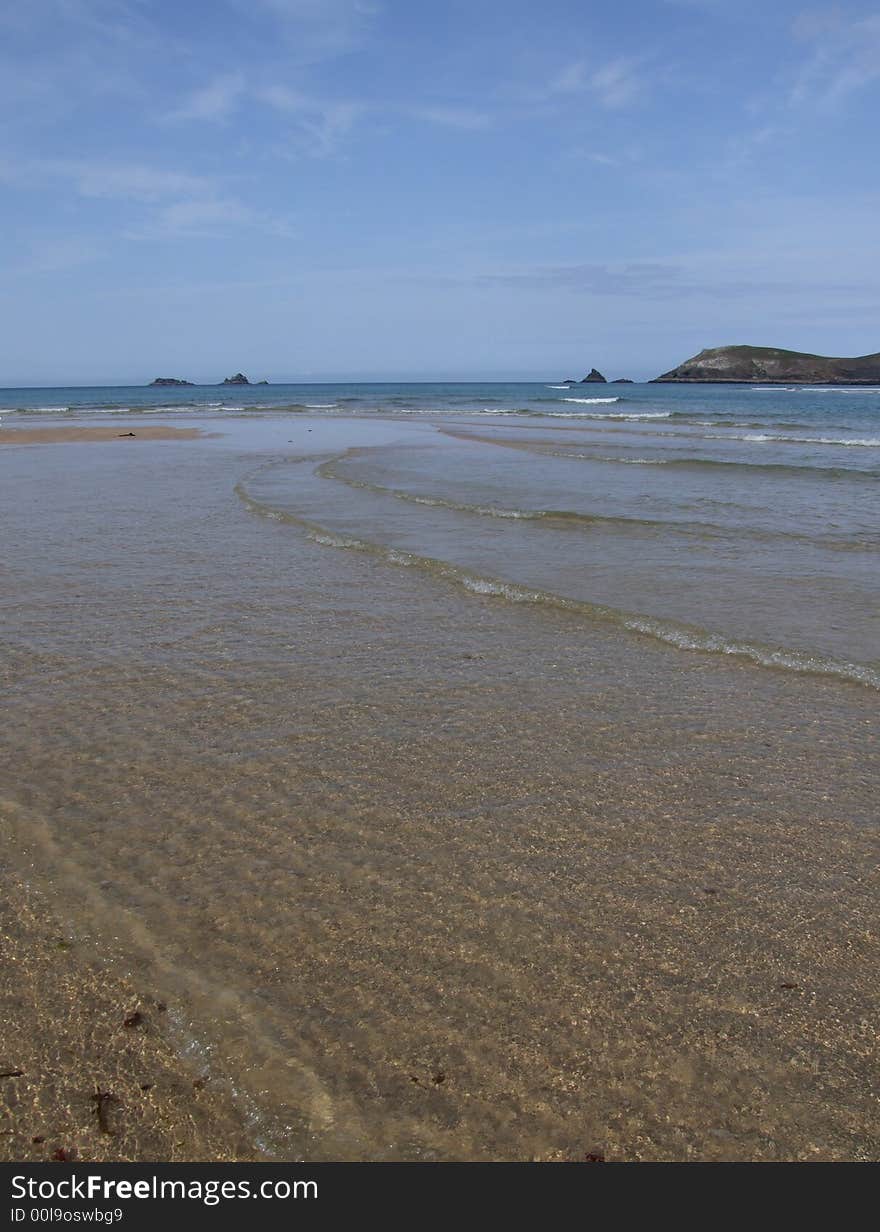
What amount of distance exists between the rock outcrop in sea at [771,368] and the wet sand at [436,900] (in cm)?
14300

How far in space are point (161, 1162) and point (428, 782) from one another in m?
2.39

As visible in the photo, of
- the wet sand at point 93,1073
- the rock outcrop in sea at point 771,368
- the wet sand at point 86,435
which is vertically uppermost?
the rock outcrop in sea at point 771,368

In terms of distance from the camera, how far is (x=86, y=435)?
1430 inches

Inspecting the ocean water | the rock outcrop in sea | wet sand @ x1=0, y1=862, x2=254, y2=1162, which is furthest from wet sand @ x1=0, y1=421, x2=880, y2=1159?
the rock outcrop in sea

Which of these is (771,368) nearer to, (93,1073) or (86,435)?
(86,435)

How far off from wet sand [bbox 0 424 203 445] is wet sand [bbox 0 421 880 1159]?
29609 millimetres

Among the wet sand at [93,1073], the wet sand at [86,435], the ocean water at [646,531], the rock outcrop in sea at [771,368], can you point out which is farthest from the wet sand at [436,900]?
the rock outcrop in sea at [771,368]

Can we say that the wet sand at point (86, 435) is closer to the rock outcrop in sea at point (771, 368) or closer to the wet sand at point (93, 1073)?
the wet sand at point (93, 1073)

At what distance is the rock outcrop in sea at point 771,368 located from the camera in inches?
5190

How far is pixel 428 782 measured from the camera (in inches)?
176

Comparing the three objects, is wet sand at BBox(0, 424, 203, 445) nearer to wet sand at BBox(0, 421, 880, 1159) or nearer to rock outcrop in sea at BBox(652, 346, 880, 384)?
wet sand at BBox(0, 421, 880, 1159)

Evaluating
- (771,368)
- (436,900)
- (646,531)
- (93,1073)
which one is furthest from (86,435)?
(771,368)

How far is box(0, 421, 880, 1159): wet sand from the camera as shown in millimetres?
2451

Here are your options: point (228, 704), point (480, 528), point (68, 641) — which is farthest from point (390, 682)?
point (480, 528)
